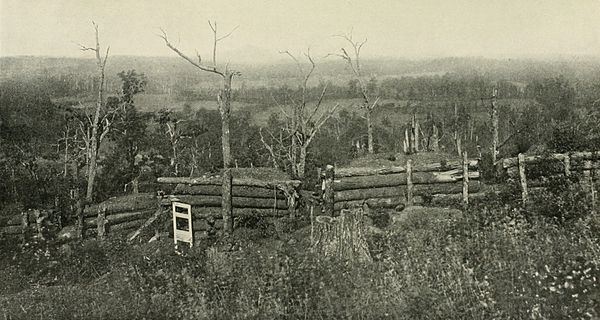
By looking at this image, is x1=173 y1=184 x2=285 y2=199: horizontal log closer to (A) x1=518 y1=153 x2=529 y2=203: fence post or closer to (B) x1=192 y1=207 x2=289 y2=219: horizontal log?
(B) x1=192 y1=207 x2=289 y2=219: horizontal log

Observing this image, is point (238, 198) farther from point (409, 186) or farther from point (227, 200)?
point (409, 186)

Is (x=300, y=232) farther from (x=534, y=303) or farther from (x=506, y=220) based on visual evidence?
(x=534, y=303)

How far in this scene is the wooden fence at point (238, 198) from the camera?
18688 mm

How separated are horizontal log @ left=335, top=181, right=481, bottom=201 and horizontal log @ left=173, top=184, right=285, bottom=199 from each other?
2.36m

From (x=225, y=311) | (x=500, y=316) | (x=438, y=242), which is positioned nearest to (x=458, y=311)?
Answer: (x=500, y=316)

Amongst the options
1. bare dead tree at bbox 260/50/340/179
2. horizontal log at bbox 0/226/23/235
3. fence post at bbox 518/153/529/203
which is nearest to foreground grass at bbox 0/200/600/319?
fence post at bbox 518/153/529/203

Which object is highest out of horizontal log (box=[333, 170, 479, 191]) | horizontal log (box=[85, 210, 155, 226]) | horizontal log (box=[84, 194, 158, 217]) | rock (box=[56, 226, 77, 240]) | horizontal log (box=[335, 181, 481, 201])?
horizontal log (box=[333, 170, 479, 191])

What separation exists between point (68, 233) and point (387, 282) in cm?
1536

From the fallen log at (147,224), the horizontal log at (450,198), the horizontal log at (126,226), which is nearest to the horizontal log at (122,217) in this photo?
the horizontal log at (126,226)

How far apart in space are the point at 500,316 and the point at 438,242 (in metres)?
3.22

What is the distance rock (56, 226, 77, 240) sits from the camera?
1994 centimetres

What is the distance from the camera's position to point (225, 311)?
8750mm

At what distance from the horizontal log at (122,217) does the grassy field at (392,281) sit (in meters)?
8.17

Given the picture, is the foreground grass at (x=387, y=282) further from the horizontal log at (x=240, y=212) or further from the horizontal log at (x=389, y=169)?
the horizontal log at (x=389, y=169)
